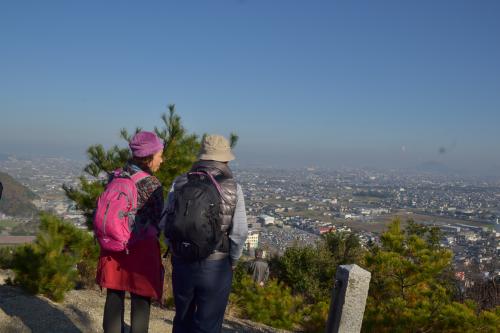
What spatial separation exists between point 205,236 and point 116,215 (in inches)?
24.6

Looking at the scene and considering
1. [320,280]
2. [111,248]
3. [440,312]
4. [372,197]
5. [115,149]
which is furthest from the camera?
[372,197]

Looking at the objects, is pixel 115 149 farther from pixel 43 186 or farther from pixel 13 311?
pixel 43 186

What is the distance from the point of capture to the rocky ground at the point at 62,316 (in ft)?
12.3

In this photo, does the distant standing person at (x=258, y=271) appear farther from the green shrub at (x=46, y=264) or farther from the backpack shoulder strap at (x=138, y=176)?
the backpack shoulder strap at (x=138, y=176)

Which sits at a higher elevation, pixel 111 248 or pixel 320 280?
pixel 111 248

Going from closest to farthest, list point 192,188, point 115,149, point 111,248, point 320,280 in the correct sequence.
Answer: point 192,188 < point 111,248 < point 115,149 < point 320,280

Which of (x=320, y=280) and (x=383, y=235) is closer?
(x=383, y=235)

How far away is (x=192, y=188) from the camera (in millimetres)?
2297

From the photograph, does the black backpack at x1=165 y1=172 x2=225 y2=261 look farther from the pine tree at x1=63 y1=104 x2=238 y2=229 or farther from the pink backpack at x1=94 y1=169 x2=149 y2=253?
the pine tree at x1=63 y1=104 x2=238 y2=229

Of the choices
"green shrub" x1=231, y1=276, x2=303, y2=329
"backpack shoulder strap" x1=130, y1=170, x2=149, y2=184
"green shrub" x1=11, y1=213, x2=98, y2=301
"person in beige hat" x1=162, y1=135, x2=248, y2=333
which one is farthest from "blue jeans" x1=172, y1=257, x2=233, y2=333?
"green shrub" x1=231, y1=276, x2=303, y2=329

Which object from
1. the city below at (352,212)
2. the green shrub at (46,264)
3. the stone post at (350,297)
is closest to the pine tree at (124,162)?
the green shrub at (46,264)

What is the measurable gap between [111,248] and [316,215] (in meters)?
30.2

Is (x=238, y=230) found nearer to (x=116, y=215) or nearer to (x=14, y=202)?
(x=116, y=215)

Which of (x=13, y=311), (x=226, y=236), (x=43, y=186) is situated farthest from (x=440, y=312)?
(x=43, y=186)
